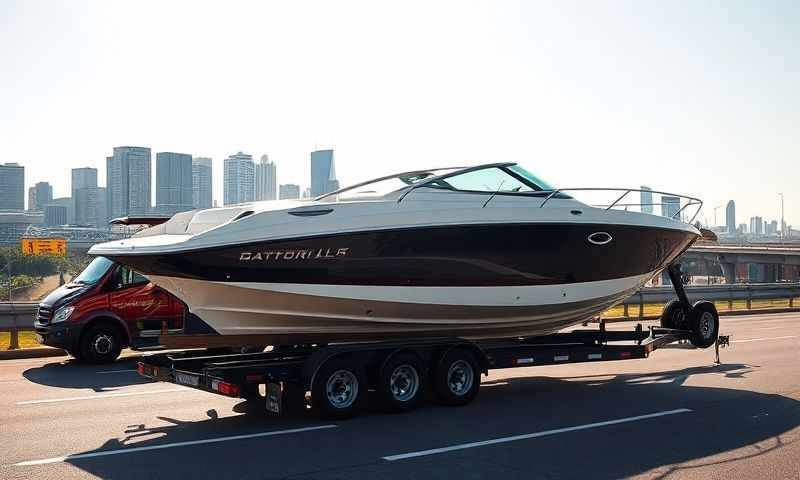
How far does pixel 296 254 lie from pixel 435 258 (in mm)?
1842

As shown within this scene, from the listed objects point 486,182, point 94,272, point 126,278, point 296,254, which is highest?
point 486,182

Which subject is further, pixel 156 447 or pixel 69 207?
pixel 69 207

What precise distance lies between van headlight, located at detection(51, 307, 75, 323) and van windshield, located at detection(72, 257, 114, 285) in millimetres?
633

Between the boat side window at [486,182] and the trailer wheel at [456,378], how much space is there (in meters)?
2.12

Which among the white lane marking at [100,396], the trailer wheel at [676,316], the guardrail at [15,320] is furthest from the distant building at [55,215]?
the trailer wheel at [676,316]

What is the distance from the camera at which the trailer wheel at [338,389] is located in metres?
9.11

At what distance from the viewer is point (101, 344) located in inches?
571

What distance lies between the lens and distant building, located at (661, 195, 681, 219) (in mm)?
13078

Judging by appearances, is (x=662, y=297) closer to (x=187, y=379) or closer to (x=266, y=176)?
(x=187, y=379)

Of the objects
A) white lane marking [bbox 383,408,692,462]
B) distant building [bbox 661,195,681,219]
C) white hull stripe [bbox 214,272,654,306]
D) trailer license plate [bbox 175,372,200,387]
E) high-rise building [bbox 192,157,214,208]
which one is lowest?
white lane marking [bbox 383,408,692,462]

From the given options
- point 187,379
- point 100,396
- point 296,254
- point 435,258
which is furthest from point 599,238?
point 100,396

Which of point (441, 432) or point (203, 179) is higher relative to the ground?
point (203, 179)

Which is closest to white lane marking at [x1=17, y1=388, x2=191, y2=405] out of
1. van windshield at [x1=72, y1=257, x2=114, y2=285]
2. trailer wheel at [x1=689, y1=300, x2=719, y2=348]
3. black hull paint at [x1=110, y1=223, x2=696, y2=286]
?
black hull paint at [x1=110, y1=223, x2=696, y2=286]

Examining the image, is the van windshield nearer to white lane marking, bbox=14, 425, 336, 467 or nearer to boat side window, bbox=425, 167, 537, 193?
boat side window, bbox=425, 167, 537, 193
